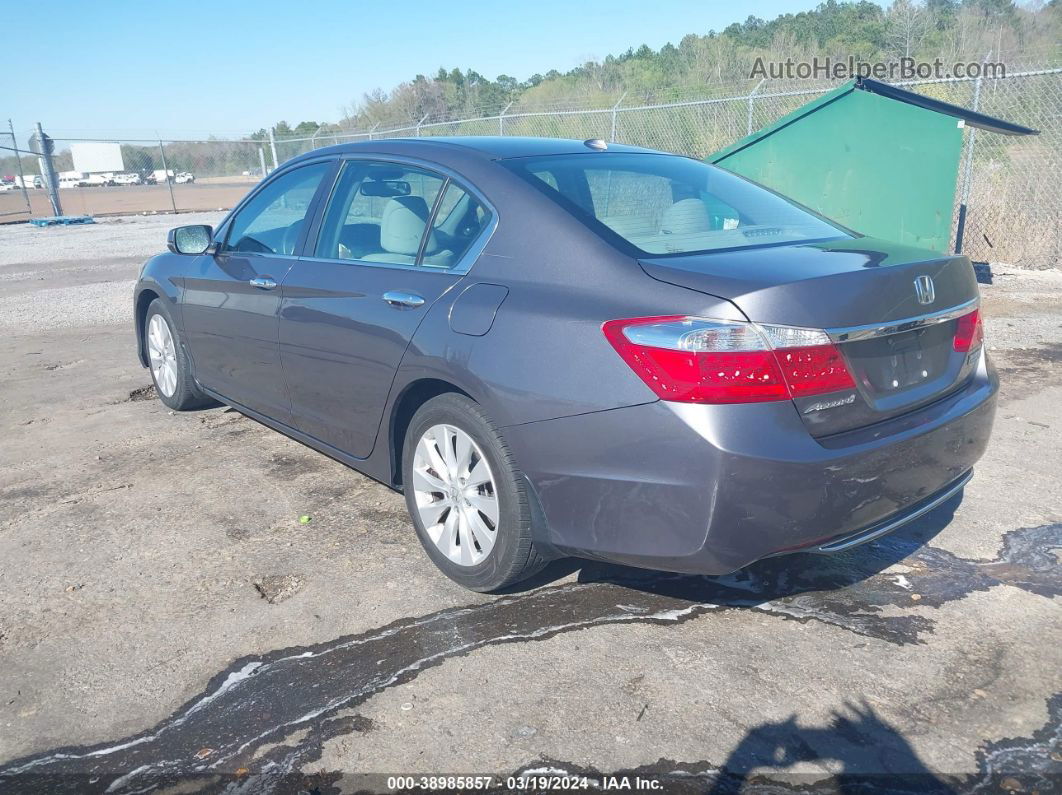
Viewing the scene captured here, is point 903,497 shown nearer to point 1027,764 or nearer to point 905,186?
point 1027,764

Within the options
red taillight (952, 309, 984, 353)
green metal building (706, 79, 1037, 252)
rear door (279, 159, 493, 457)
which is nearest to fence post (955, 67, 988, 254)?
green metal building (706, 79, 1037, 252)

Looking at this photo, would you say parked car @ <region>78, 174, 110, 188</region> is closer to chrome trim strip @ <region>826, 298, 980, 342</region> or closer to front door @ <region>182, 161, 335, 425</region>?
front door @ <region>182, 161, 335, 425</region>

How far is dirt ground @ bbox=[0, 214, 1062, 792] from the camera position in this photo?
92.0 inches

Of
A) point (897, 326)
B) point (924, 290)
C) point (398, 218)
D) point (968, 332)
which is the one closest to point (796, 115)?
point (968, 332)

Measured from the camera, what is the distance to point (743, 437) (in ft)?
8.00

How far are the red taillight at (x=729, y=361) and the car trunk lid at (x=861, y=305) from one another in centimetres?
5

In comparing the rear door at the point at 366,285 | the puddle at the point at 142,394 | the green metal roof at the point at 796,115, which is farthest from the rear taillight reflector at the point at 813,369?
the green metal roof at the point at 796,115

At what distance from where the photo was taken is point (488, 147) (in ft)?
11.6

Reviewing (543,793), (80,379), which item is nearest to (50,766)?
(543,793)

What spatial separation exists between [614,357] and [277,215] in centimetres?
260

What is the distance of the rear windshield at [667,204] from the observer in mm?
3037

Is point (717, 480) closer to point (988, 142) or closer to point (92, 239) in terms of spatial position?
point (988, 142)

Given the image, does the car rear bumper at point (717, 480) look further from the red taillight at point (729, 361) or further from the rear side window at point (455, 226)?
the rear side window at point (455, 226)

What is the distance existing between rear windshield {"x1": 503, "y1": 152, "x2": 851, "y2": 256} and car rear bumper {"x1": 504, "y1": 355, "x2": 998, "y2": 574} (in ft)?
2.22
